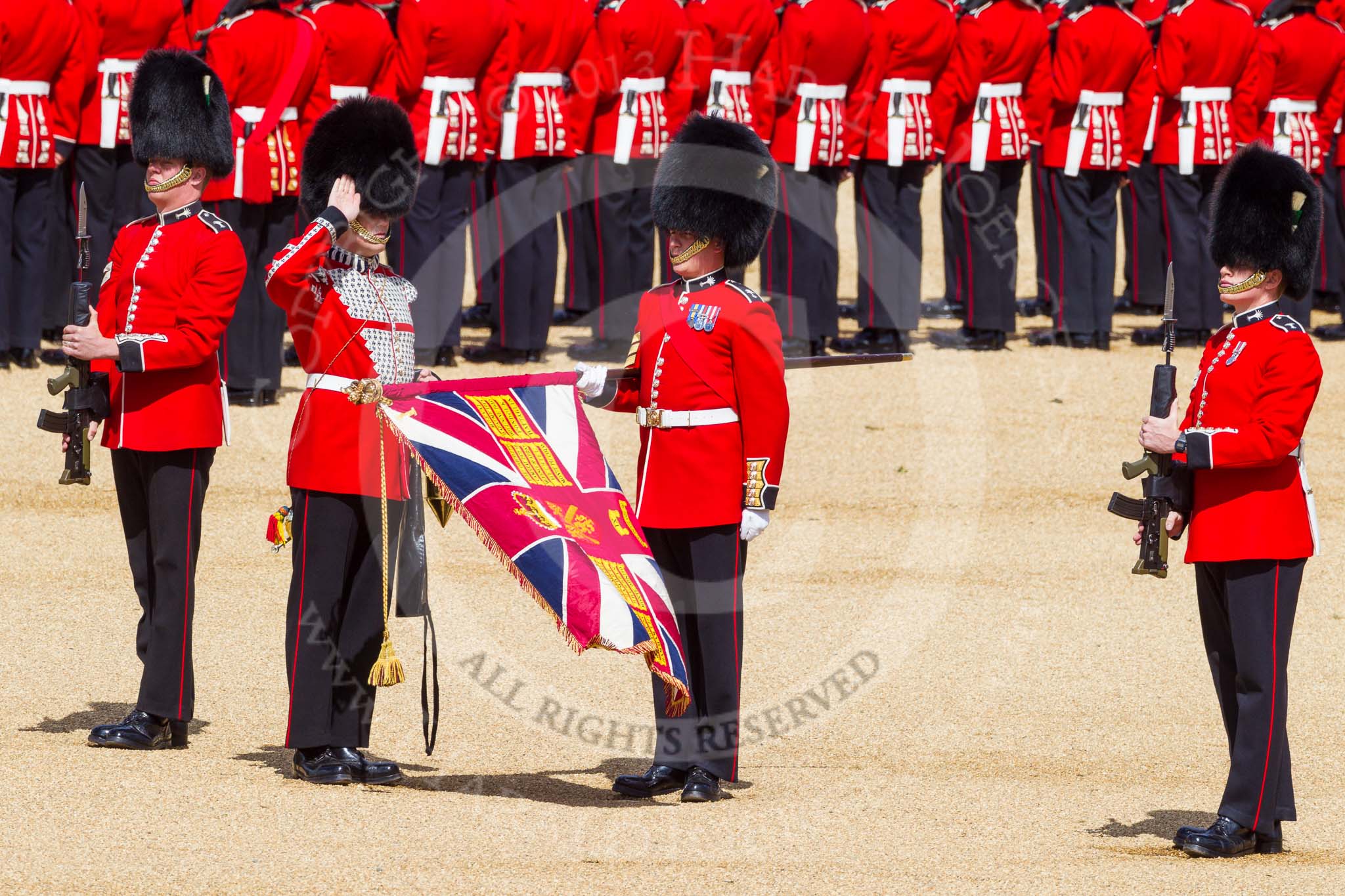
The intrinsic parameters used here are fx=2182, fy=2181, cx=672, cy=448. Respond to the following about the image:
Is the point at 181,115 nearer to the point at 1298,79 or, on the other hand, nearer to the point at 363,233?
the point at 363,233

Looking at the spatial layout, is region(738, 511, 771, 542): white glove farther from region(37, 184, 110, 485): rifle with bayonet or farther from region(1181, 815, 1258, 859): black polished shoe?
region(37, 184, 110, 485): rifle with bayonet

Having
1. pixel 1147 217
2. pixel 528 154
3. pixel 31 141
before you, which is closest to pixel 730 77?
pixel 528 154

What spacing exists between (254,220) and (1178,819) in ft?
17.3

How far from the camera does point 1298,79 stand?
10758 mm

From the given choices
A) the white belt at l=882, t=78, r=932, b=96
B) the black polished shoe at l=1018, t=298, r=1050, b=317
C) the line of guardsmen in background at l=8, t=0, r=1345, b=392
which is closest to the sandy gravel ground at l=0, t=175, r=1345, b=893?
the line of guardsmen in background at l=8, t=0, r=1345, b=392

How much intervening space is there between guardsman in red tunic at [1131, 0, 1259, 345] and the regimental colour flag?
6043mm

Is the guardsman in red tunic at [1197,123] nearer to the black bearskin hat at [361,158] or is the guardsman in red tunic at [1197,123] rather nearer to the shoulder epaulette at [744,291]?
the shoulder epaulette at [744,291]

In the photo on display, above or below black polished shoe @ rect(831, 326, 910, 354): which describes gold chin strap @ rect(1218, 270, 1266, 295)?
above

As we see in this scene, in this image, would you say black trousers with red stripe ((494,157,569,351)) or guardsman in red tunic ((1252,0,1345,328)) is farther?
guardsman in red tunic ((1252,0,1345,328))

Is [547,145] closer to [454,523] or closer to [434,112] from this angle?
[434,112]

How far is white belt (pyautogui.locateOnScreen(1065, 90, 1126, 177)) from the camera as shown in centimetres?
1045

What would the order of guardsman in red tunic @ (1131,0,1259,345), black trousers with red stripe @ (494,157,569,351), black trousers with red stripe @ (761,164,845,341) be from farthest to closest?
guardsman in red tunic @ (1131,0,1259,345) < black trousers with red stripe @ (761,164,845,341) < black trousers with red stripe @ (494,157,569,351)

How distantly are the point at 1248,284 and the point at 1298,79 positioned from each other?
248 inches

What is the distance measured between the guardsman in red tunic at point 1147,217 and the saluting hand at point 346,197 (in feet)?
20.6
